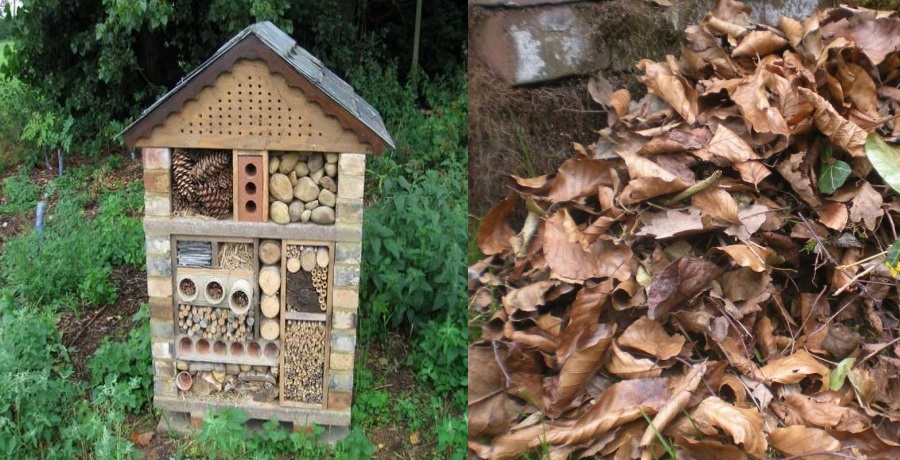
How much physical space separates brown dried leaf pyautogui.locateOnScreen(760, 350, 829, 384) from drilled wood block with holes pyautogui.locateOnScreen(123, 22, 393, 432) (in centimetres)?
188

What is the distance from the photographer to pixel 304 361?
3.70m

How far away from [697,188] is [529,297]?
54 cm

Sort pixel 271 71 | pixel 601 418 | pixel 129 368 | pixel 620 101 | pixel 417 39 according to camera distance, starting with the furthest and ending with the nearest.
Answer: pixel 417 39
pixel 129 368
pixel 271 71
pixel 620 101
pixel 601 418

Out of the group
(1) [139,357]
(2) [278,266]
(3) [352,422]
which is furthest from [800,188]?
(1) [139,357]

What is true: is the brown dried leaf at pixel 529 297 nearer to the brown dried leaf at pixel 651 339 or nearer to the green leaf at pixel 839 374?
the brown dried leaf at pixel 651 339

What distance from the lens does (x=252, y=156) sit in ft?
11.0

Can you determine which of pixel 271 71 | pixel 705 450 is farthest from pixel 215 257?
pixel 705 450

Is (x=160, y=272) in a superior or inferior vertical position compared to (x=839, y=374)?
inferior

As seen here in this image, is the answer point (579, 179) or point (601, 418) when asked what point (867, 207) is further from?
point (601, 418)

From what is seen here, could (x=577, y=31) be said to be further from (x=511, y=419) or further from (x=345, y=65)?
(x=345, y=65)

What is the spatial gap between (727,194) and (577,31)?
44.0 inches

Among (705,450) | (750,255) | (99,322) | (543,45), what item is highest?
(543,45)

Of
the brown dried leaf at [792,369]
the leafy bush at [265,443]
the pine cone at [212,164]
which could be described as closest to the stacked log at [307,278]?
the pine cone at [212,164]

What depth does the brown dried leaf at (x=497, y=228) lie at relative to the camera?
95.0 inches
